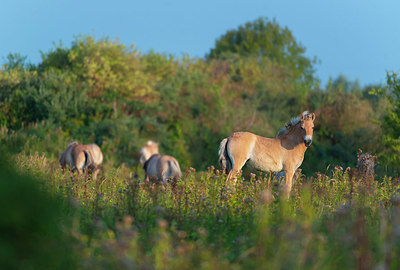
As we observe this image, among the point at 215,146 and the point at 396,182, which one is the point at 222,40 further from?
the point at 396,182

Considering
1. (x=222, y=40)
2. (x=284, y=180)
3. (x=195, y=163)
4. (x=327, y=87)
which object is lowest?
(x=284, y=180)

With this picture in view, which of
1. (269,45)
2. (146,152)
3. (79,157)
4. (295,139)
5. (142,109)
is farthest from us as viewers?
(269,45)

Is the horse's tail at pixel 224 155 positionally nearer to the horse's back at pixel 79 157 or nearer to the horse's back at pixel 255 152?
the horse's back at pixel 255 152

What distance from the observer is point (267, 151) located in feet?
33.8

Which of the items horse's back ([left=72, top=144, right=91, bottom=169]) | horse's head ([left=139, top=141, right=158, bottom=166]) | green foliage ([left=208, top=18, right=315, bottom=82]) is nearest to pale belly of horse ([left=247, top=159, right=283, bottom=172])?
horse's back ([left=72, top=144, right=91, bottom=169])

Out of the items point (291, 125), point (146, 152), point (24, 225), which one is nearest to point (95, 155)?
Result: point (146, 152)

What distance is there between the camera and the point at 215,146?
24172 mm

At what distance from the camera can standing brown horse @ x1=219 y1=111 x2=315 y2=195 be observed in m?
10.1

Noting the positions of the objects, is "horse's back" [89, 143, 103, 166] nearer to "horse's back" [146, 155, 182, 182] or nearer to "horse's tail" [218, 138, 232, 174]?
"horse's back" [146, 155, 182, 182]

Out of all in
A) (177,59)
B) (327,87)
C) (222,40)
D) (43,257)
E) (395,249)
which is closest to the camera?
(43,257)

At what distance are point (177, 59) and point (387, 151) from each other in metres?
15.2

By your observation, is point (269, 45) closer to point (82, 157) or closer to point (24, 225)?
point (82, 157)

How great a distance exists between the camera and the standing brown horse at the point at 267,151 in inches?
399

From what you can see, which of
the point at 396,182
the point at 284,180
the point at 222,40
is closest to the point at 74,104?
the point at 284,180
